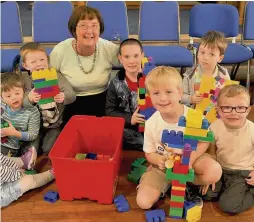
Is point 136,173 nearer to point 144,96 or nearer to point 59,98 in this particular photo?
point 144,96

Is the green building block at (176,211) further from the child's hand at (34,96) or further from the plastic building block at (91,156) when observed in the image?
the child's hand at (34,96)

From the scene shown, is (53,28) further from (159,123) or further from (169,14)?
(159,123)

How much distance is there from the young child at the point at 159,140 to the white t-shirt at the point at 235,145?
0.41 ft

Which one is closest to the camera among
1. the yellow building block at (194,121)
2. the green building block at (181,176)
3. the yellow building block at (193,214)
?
the yellow building block at (194,121)

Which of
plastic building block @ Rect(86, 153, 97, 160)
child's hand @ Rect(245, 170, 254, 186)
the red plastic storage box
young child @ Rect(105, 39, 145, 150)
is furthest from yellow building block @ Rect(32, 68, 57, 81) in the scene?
child's hand @ Rect(245, 170, 254, 186)

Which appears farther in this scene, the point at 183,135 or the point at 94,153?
the point at 94,153

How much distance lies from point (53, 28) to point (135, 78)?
1321 millimetres

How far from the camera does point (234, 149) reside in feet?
6.12

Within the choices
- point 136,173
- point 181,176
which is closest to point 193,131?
point 181,176

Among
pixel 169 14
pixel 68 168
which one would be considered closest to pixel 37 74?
pixel 68 168

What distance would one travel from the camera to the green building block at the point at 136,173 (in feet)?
6.84

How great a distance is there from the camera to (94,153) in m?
2.27

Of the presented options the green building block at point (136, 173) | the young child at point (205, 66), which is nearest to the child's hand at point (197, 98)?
the young child at point (205, 66)

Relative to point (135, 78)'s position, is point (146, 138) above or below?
below
